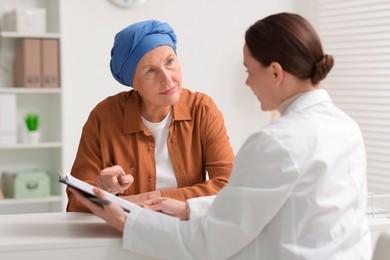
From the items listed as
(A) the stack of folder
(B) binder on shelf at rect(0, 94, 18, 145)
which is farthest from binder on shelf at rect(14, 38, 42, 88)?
(B) binder on shelf at rect(0, 94, 18, 145)

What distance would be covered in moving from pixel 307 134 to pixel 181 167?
0.88m

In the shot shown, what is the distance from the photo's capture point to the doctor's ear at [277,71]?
1.62 meters

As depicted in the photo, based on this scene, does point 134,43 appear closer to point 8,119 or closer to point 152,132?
point 152,132

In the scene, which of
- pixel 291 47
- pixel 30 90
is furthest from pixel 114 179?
pixel 30 90

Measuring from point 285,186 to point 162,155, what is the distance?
936mm

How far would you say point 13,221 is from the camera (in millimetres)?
1874

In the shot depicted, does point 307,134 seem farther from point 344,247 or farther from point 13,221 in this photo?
point 13,221

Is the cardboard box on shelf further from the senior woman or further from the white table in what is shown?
the white table

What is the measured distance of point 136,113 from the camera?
2.41m

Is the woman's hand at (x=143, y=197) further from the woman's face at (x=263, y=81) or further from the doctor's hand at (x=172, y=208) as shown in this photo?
the woman's face at (x=263, y=81)

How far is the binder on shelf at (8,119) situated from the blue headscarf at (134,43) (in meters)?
2.15

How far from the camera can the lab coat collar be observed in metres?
1.63

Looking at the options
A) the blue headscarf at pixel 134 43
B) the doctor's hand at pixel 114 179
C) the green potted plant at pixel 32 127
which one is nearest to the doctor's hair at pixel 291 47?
the doctor's hand at pixel 114 179

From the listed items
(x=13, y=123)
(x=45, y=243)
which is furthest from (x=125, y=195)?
(x=13, y=123)
